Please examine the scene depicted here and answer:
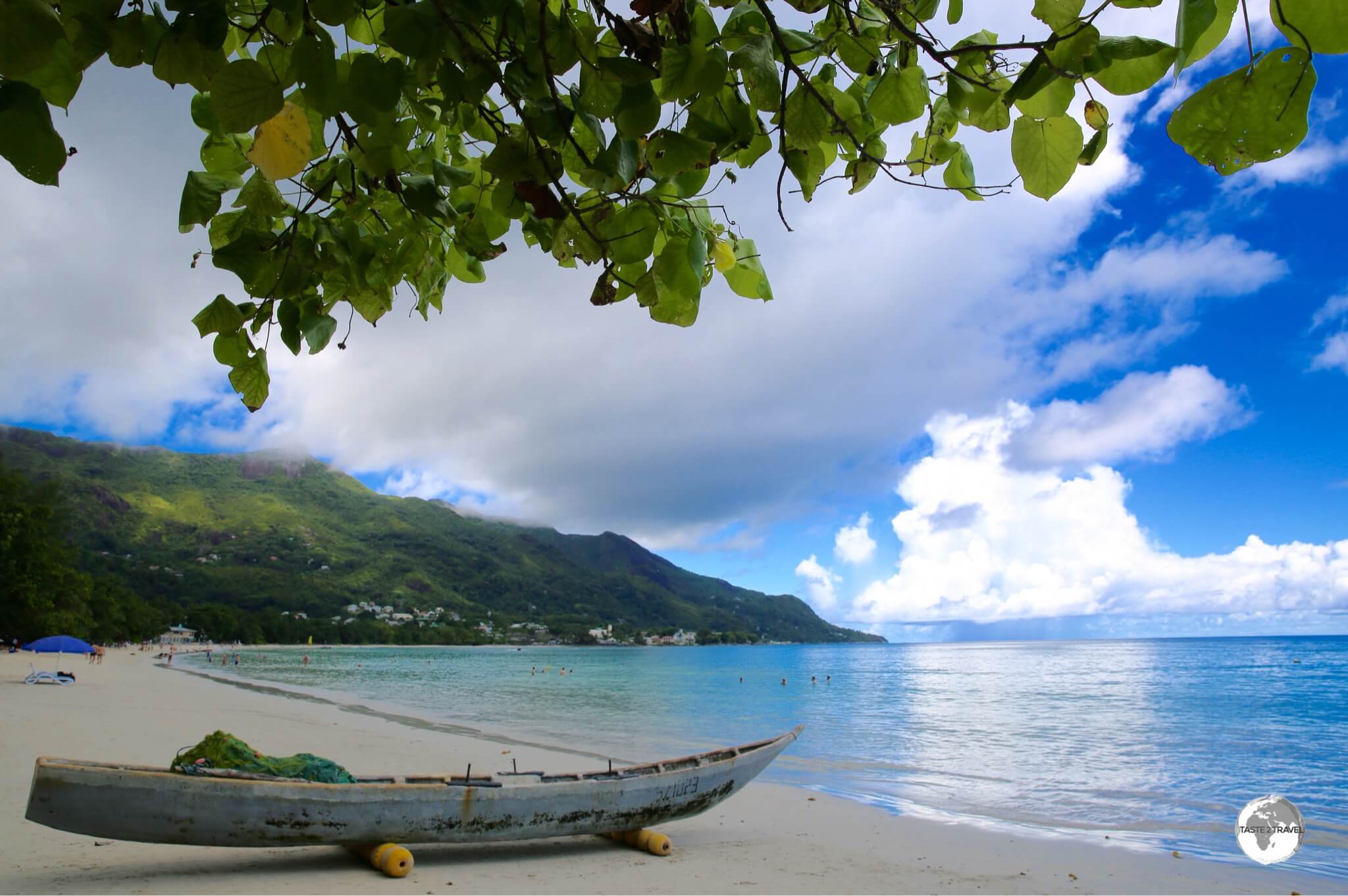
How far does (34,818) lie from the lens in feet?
15.6

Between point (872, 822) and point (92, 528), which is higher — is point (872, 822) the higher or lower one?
the lower one

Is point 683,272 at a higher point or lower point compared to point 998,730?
higher

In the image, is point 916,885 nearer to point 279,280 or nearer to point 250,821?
point 250,821

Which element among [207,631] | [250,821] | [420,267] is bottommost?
[207,631]

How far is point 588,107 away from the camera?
1222 millimetres

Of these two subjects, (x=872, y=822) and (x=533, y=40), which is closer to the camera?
(x=533, y=40)

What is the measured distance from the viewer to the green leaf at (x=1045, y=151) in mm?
1024

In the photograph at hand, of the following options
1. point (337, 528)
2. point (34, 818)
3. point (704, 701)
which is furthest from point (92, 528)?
point (34, 818)

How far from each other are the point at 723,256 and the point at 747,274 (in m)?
0.06

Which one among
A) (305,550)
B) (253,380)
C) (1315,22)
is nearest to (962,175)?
(1315,22)

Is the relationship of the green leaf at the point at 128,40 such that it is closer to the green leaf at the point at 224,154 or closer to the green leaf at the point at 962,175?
the green leaf at the point at 224,154

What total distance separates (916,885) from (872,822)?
11.2 ft

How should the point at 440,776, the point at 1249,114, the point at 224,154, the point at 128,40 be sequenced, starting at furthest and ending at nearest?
1. the point at 440,776
2. the point at 224,154
3. the point at 128,40
4. the point at 1249,114

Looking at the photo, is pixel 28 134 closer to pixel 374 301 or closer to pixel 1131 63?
pixel 374 301
